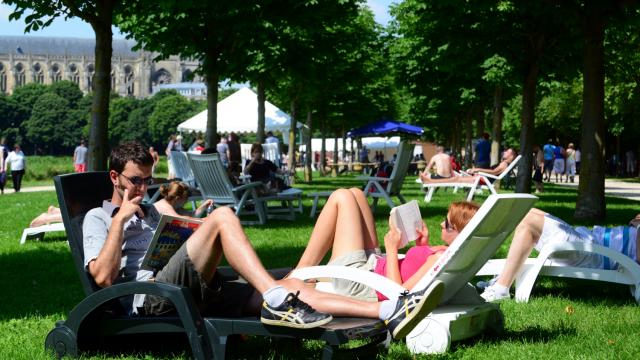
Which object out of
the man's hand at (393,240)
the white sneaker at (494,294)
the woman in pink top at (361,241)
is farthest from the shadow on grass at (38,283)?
the white sneaker at (494,294)

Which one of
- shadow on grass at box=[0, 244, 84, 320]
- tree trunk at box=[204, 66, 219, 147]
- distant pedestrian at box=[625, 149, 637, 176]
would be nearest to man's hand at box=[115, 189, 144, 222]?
shadow on grass at box=[0, 244, 84, 320]

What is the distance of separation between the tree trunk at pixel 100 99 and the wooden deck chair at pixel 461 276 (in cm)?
740

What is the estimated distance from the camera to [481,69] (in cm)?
2612

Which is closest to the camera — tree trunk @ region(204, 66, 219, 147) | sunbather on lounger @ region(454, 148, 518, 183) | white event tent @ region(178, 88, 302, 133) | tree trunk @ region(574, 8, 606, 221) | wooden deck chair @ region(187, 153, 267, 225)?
wooden deck chair @ region(187, 153, 267, 225)

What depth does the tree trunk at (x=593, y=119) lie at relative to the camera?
1450 centimetres

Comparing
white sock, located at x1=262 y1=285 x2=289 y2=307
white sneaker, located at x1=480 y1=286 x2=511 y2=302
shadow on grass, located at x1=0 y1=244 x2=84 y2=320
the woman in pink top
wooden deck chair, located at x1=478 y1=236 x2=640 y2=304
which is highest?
the woman in pink top

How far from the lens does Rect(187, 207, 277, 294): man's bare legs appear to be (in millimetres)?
4895

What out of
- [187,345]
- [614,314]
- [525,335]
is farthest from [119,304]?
[614,314]

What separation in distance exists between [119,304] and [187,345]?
563 mm

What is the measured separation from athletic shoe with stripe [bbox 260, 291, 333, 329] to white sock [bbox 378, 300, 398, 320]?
33cm

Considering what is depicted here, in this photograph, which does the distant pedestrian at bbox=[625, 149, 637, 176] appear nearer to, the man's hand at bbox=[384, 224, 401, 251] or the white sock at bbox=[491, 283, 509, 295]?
the white sock at bbox=[491, 283, 509, 295]

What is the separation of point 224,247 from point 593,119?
10.6 meters

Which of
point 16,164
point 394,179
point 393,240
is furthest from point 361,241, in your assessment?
point 16,164

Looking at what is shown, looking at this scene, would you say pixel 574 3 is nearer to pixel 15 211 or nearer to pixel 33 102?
pixel 15 211
